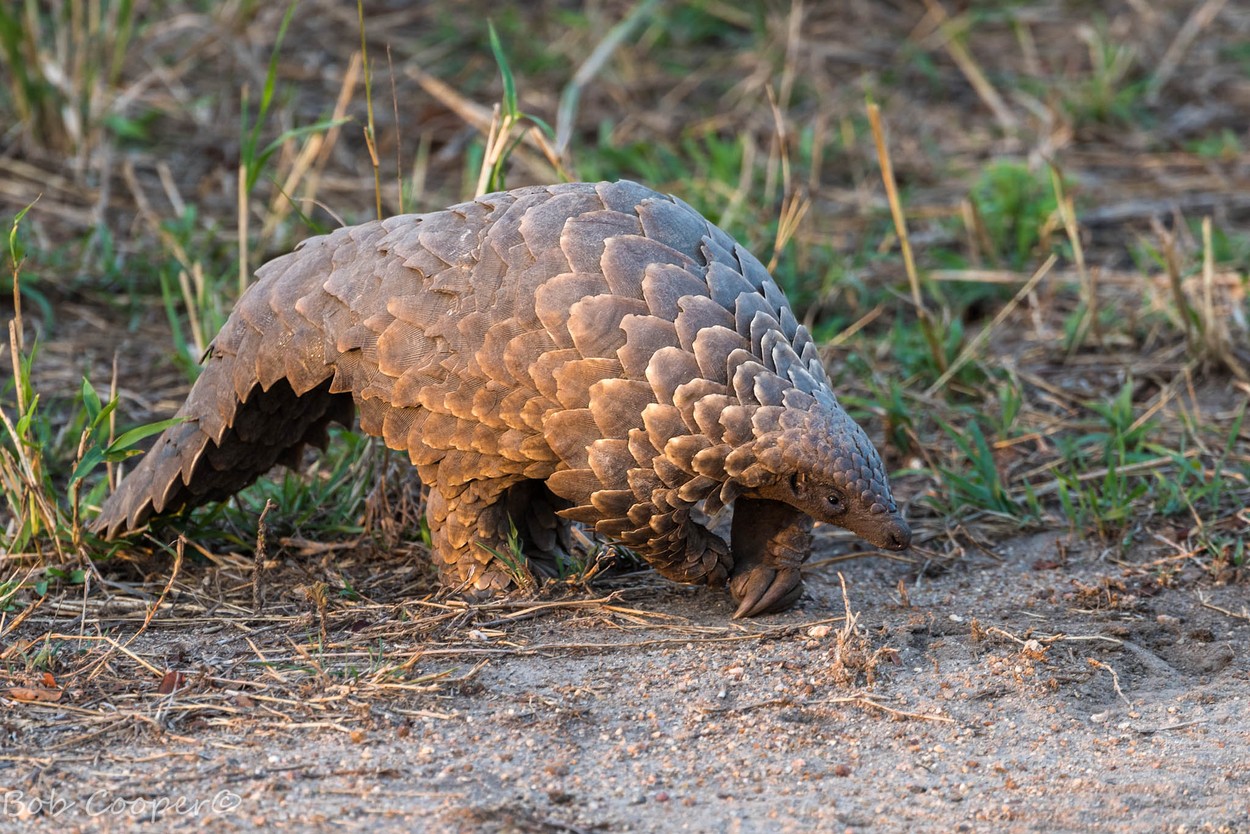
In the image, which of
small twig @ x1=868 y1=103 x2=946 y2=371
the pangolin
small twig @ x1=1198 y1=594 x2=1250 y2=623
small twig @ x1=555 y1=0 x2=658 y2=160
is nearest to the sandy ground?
small twig @ x1=1198 y1=594 x2=1250 y2=623

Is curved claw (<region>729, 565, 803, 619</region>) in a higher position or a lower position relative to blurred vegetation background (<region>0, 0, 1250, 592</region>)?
lower

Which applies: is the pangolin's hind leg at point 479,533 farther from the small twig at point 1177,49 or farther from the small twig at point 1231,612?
the small twig at point 1177,49

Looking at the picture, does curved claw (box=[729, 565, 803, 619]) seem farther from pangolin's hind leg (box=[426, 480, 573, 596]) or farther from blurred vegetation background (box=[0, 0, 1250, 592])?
blurred vegetation background (box=[0, 0, 1250, 592])

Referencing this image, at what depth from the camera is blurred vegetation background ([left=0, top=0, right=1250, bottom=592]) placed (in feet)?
14.0

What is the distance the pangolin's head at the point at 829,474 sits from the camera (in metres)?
3.19

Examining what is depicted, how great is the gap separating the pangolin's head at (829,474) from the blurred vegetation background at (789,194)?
816 mm

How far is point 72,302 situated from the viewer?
5555mm

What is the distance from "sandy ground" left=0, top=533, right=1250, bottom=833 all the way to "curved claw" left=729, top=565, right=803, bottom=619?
0.16 ft

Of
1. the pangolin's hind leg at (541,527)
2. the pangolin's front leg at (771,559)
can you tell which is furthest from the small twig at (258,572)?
the pangolin's front leg at (771,559)

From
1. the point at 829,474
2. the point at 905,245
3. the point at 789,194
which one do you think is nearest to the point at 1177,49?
the point at 789,194

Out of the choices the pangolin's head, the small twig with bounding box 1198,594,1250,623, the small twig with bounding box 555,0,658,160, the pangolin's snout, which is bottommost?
the small twig with bounding box 1198,594,1250,623

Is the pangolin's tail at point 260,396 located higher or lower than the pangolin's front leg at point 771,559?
higher

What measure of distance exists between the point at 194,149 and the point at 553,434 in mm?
4233

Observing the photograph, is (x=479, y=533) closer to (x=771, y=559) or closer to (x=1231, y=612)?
(x=771, y=559)
